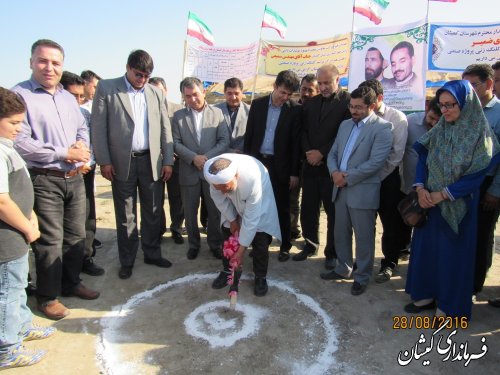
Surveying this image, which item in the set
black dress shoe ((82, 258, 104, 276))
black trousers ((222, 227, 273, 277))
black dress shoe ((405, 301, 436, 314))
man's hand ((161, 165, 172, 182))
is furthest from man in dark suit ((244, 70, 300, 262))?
black dress shoe ((82, 258, 104, 276))

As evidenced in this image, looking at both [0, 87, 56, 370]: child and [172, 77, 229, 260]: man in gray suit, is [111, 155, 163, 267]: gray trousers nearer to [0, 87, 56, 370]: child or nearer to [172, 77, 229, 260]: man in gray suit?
[172, 77, 229, 260]: man in gray suit

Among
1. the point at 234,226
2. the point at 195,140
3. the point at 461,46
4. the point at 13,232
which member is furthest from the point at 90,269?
the point at 461,46

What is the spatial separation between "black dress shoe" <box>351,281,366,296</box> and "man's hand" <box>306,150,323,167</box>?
4.34 ft

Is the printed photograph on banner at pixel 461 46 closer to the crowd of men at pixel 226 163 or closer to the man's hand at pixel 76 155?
the crowd of men at pixel 226 163

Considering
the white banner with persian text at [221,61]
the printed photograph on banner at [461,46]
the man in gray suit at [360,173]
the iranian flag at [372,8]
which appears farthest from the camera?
the white banner with persian text at [221,61]

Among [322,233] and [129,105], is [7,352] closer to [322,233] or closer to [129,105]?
[129,105]

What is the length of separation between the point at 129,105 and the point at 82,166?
30.5 inches

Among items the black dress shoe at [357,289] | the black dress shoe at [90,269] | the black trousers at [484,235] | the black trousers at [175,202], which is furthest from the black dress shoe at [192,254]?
the black trousers at [484,235]

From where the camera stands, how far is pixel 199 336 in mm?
2854

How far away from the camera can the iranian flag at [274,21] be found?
30.3 feet

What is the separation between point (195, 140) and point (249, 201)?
Answer: 134 centimetres

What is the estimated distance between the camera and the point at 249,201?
3.16 meters

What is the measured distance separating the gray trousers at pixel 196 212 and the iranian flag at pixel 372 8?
6642 millimetres

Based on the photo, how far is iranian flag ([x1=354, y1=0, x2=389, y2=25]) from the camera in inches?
332
